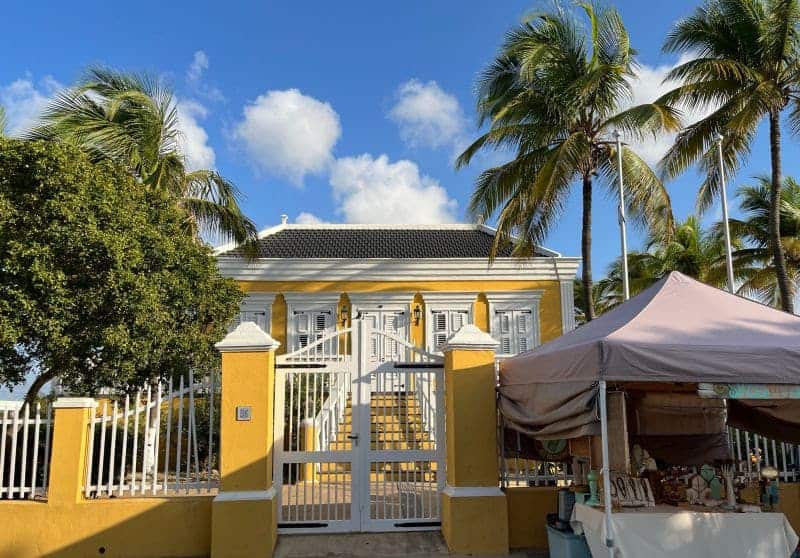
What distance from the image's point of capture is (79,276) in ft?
29.3

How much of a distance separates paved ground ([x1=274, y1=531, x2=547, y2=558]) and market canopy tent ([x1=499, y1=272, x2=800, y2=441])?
6.09 ft

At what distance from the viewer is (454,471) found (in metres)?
7.66

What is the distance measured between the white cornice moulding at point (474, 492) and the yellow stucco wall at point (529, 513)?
1.04ft

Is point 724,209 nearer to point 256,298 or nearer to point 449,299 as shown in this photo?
point 449,299

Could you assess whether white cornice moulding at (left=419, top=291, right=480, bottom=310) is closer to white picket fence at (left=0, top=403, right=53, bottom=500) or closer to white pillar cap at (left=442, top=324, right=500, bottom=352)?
white pillar cap at (left=442, top=324, right=500, bottom=352)

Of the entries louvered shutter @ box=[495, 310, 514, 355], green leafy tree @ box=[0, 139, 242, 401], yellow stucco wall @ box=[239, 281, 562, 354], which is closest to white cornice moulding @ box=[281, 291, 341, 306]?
yellow stucco wall @ box=[239, 281, 562, 354]

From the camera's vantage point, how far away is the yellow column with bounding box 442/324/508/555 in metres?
7.50

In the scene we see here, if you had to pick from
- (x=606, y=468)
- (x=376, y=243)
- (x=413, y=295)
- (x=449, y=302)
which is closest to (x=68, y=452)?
(x=606, y=468)

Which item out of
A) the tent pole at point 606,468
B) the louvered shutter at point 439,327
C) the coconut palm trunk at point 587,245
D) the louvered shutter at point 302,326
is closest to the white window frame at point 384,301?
the louvered shutter at point 439,327

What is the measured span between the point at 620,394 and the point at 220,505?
15.4ft

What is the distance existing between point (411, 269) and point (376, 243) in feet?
8.42

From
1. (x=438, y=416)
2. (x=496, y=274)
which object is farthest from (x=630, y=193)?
(x=438, y=416)

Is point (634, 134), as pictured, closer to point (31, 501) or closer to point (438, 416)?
point (438, 416)

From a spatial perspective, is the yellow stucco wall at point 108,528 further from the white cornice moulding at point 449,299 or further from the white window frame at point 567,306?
the white window frame at point 567,306
